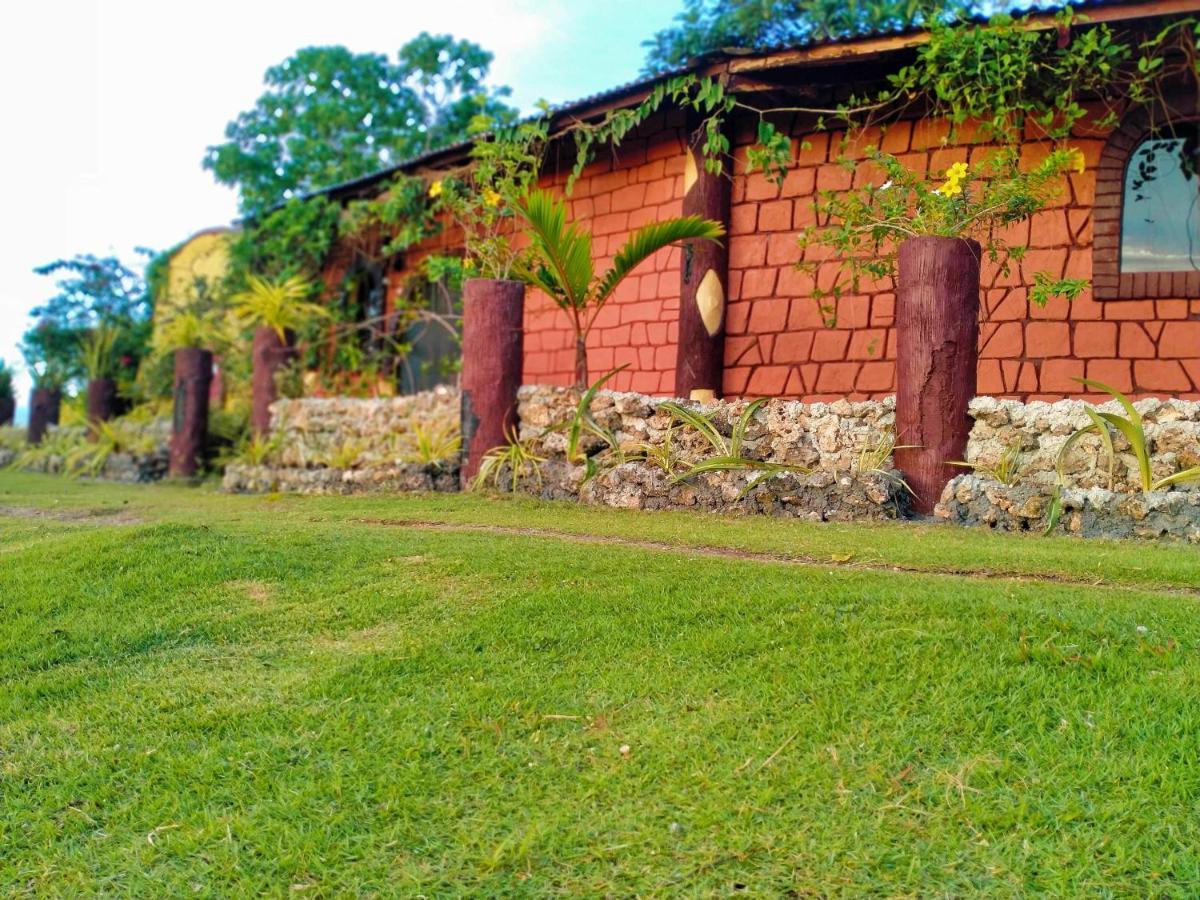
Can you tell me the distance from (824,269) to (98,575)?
20.5ft

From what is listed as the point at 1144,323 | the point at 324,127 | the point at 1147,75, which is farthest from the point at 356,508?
the point at 324,127

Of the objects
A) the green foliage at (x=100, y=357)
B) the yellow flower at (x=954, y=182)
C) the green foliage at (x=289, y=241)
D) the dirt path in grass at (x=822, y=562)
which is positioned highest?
the green foliage at (x=289, y=241)

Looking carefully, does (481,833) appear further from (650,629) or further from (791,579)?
(791,579)

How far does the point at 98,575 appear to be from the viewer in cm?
509

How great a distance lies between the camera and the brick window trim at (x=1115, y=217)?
827 cm

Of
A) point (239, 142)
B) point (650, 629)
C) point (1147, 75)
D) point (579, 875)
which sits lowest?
point (579, 875)

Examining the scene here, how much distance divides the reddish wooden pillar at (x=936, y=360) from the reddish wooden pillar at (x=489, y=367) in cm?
306

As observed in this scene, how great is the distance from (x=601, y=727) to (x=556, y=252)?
5.62 metres

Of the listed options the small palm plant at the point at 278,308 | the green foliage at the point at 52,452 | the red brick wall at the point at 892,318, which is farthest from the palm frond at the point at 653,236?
the green foliage at the point at 52,452

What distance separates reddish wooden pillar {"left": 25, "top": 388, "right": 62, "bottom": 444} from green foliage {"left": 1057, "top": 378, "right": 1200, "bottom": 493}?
15790mm

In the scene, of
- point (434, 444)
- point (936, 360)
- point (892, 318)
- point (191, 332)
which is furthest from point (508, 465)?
point (191, 332)

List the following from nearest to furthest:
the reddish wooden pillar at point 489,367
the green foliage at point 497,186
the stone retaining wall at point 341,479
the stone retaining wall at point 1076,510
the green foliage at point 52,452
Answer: the stone retaining wall at point 1076,510 < the reddish wooden pillar at point 489,367 < the stone retaining wall at point 341,479 < the green foliage at point 497,186 < the green foliage at point 52,452

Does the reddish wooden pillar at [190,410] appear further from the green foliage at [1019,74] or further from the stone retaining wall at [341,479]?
the green foliage at [1019,74]

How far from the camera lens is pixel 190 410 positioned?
12234mm
